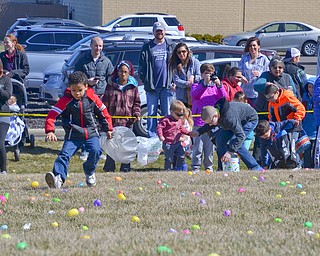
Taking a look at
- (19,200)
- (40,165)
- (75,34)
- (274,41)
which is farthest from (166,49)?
(274,41)

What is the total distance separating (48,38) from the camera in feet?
77.1

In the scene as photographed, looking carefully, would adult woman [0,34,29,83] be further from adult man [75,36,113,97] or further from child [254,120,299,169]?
child [254,120,299,169]

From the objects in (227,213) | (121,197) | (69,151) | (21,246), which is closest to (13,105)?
(69,151)

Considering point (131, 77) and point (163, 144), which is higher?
point (131, 77)

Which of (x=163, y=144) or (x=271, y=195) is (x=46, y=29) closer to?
(x=163, y=144)

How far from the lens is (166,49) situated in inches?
526

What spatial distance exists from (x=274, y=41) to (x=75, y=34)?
46.2 feet

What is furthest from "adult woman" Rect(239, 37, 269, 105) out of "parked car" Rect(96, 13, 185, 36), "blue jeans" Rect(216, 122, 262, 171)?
"parked car" Rect(96, 13, 185, 36)

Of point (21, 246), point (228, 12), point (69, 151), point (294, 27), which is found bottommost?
point (294, 27)

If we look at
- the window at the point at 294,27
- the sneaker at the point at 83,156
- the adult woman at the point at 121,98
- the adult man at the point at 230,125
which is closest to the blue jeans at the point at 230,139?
the adult man at the point at 230,125

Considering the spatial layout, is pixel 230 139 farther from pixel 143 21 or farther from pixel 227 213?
pixel 143 21

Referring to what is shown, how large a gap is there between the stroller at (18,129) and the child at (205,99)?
9.75ft

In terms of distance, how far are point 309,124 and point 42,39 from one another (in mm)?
12524

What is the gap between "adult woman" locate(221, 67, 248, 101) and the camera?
12.7 metres
